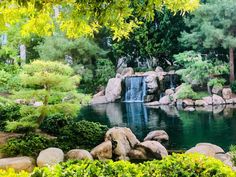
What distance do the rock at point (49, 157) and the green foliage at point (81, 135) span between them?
111 cm

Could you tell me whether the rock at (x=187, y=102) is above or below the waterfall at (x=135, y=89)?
below

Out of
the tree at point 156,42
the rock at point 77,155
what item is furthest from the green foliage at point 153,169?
the tree at point 156,42

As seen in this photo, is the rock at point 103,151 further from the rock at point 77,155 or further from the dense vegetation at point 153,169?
the dense vegetation at point 153,169

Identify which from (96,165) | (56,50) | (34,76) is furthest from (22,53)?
(96,165)

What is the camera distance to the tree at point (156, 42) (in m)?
25.5

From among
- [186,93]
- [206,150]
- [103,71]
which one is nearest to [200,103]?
[186,93]

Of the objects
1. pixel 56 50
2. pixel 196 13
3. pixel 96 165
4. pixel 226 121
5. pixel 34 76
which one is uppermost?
pixel 196 13

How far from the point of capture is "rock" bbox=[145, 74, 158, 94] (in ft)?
75.1

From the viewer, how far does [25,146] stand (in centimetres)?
844

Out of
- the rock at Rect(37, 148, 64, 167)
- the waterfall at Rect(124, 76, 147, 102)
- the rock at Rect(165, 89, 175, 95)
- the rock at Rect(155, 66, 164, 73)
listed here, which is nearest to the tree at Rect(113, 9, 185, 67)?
the rock at Rect(155, 66, 164, 73)

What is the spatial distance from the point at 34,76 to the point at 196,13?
14.6 m

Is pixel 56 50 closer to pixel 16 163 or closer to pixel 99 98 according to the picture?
pixel 99 98

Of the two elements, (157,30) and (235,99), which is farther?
(157,30)

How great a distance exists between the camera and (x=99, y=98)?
24.0m
